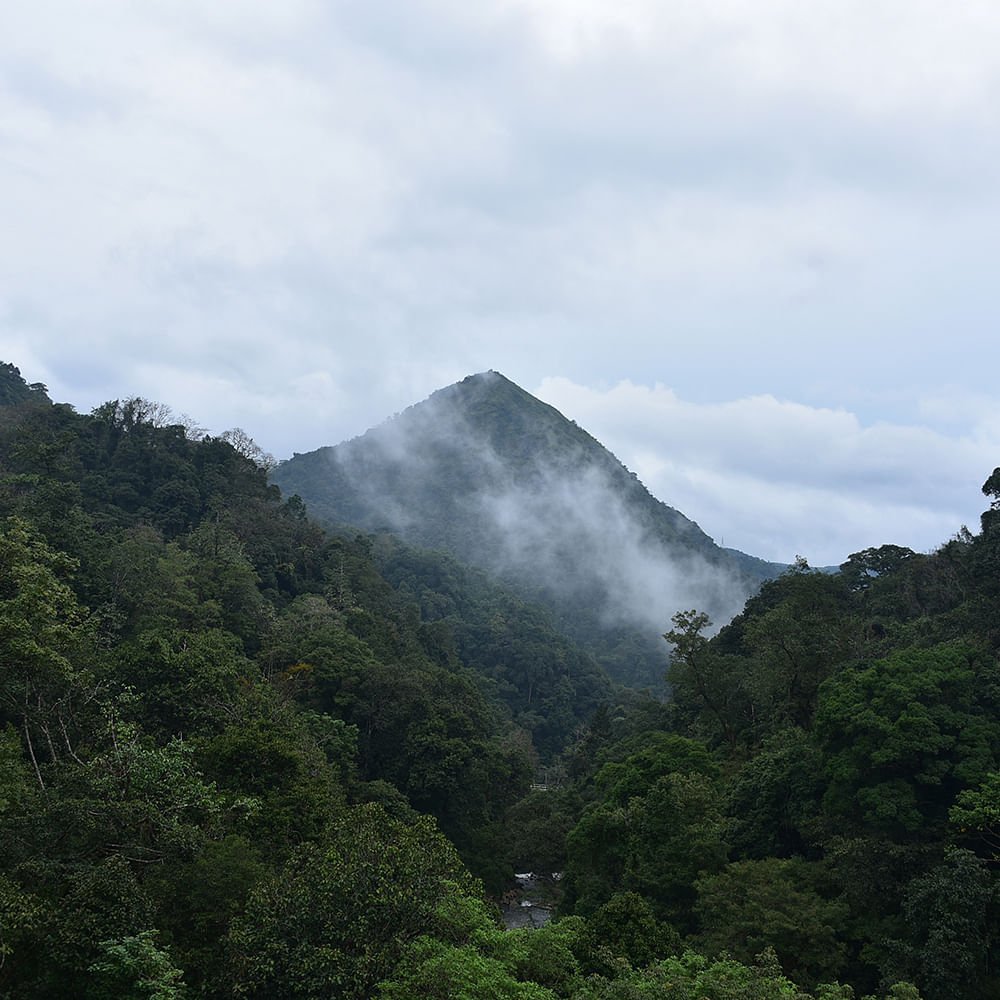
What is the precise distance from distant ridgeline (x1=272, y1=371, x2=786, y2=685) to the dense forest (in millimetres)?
77757

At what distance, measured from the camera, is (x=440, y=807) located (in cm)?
3788

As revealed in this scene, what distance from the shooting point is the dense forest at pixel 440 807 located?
544 inches

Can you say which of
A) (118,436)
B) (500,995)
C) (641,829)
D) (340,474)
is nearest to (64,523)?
(118,436)

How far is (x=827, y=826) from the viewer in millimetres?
21156

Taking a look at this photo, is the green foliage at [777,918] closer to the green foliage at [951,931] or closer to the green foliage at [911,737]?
the green foliage at [951,931]

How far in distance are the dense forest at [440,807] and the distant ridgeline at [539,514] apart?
77757mm

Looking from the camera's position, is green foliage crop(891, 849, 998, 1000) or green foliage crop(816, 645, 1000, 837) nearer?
green foliage crop(891, 849, 998, 1000)

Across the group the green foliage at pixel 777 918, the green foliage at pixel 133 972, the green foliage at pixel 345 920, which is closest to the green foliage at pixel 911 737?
the green foliage at pixel 777 918

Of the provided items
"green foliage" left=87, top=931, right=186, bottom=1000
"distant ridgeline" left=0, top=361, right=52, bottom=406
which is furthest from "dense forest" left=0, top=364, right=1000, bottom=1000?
"distant ridgeline" left=0, top=361, right=52, bottom=406

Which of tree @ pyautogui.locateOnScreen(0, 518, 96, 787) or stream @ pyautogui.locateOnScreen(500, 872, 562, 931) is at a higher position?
tree @ pyautogui.locateOnScreen(0, 518, 96, 787)

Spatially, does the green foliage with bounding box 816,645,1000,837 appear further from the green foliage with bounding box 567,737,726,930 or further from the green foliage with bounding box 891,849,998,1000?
the green foliage with bounding box 567,737,726,930

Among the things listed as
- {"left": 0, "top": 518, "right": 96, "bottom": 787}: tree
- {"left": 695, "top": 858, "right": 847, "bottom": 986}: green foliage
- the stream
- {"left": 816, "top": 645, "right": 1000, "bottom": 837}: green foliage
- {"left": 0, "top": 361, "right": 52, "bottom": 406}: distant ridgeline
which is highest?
{"left": 0, "top": 361, "right": 52, "bottom": 406}: distant ridgeline

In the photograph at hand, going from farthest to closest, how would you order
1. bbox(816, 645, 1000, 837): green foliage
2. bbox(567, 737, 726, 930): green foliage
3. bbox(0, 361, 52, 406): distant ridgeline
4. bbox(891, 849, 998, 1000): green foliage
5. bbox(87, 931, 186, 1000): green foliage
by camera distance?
bbox(0, 361, 52, 406): distant ridgeline
bbox(567, 737, 726, 930): green foliage
bbox(816, 645, 1000, 837): green foliage
bbox(891, 849, 998, 1000): green foliage
bbox(87, 931, 186, 1000): green foliage

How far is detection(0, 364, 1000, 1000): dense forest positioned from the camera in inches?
544
